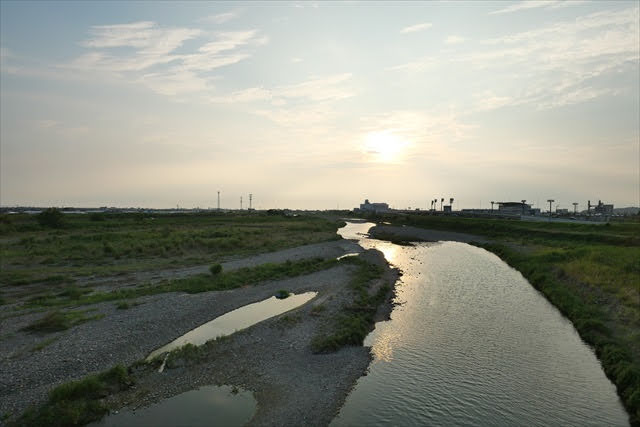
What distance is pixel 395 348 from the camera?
21734 mm

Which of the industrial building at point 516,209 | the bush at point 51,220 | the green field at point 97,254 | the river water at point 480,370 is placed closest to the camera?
the river water at point 480,370

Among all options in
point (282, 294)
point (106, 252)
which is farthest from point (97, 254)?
point (282, 294)

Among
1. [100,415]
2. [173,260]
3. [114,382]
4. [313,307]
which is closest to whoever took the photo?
[100,415]

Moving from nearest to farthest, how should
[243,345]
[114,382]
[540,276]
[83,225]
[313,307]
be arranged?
[114,382] → [243,345] → [313,307] → [540,276] → [83,225]

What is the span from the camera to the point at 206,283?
34.6 meters

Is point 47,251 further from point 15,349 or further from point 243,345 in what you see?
point 243,345

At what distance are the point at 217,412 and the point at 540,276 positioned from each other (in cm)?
3531

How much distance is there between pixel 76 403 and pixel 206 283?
809 inches

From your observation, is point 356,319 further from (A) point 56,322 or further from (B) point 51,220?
(B) point 51,220

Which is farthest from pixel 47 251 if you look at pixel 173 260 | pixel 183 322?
pixel 183 322

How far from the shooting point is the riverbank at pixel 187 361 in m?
15.3

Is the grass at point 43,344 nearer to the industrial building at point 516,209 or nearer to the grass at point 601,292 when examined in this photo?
the grass at point 601,292

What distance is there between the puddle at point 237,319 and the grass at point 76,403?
3102 mm

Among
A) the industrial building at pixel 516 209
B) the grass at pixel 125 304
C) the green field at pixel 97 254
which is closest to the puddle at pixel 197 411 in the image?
the grass at pixel 125 304
